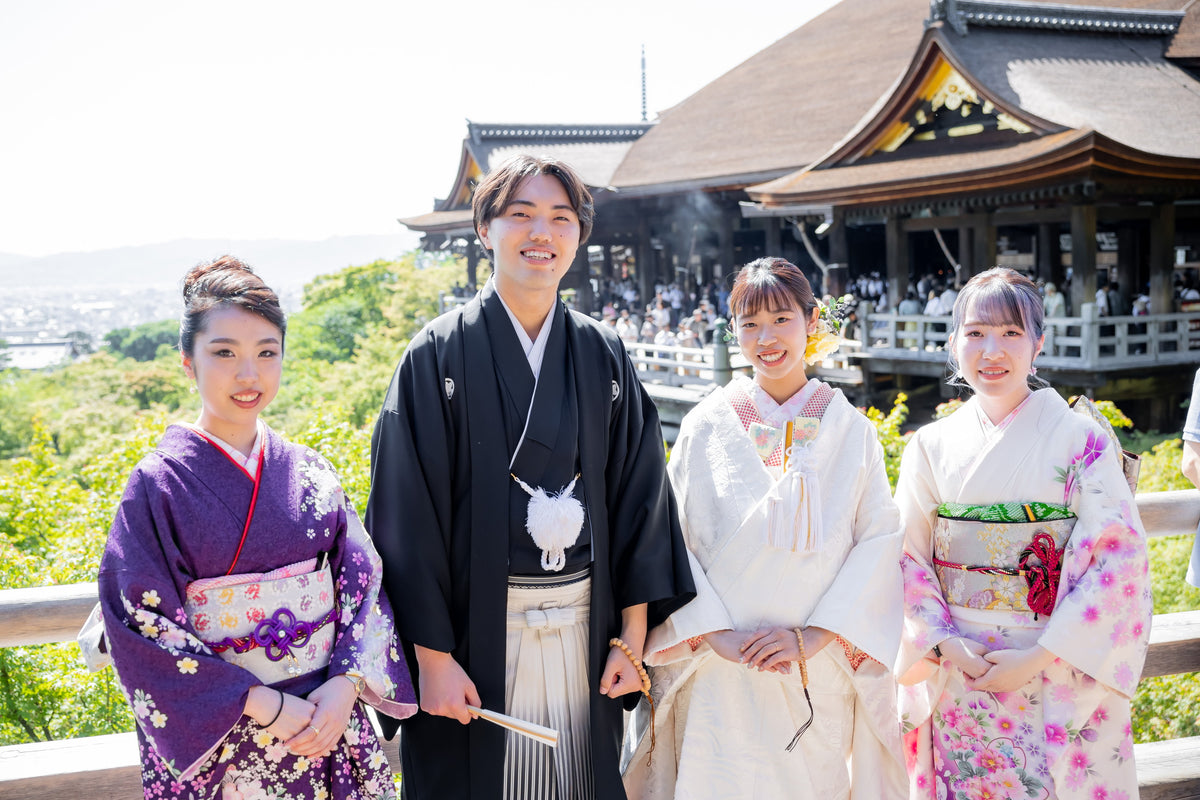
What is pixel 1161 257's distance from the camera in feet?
34.7

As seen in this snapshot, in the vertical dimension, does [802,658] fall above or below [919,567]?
below

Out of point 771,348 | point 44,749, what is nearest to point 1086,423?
point 771,348

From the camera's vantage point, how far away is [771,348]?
2.39 metres

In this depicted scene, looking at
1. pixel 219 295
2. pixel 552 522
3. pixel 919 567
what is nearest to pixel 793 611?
pixel 919 567

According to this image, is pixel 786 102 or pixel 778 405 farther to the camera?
pixel 786 102

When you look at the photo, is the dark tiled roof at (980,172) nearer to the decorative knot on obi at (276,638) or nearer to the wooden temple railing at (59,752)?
the wooden temple railing at (59,752)

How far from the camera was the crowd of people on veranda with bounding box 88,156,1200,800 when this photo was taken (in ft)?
6.13

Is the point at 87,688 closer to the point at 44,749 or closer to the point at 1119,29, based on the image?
the point at 44,749

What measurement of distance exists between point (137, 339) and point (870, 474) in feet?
240

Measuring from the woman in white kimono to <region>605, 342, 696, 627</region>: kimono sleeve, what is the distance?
0.09 metres

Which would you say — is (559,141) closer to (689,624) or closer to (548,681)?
(689,624)

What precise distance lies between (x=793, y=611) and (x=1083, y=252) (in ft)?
30.7

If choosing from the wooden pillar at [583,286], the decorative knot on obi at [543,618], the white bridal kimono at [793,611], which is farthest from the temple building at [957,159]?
the decorative knot on obi at [543,618]

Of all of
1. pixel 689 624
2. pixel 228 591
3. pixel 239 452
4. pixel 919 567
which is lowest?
pixel 689 624
